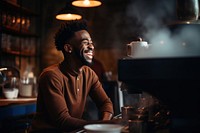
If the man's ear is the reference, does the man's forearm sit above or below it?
below

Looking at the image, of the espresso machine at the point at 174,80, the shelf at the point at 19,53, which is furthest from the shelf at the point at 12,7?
the espresso machine at the point at 174,80

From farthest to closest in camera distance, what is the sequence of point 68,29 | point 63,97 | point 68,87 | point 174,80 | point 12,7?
point 12,7, point 68,29, point 68,87, point 63,97, point 174,80

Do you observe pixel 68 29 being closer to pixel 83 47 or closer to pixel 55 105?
pixel 83 47

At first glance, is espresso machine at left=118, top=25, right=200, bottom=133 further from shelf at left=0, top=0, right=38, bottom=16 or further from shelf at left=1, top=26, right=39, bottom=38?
shelf at left=1, top=26, right=39, bottom=38

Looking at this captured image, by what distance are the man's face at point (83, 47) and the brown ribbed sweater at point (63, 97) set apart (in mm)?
159

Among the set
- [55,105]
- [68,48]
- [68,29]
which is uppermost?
[68,29]

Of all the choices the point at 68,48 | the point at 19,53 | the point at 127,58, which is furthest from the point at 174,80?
the point at 19,53

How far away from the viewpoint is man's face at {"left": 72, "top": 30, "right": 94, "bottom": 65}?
252 centimetres

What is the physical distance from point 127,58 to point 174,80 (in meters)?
0.24

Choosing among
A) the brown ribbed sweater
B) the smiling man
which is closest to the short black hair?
the smiling man

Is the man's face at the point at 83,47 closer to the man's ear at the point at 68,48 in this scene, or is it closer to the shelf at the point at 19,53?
the man's ear at the point at 68,48

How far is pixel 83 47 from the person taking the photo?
2.53 m

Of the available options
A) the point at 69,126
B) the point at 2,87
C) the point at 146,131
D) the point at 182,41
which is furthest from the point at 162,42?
the point at 2,87

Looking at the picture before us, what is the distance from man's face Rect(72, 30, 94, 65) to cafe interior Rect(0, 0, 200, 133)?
0.36 metres
